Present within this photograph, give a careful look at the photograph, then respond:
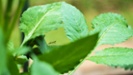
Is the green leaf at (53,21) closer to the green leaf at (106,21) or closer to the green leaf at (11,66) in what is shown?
the green leaf at (106,21)

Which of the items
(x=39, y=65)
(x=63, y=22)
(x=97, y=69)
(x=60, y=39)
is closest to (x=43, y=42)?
(x=63, y=22)

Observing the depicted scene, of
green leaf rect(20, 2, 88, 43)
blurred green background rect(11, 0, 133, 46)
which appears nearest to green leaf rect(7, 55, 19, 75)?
green leaf rect(20, 2, 88, 43)

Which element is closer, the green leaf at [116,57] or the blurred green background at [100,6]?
the green leaf at [116,57]

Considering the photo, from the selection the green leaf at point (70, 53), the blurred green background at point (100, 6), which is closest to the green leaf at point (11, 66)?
the green leaf at point (70, 53)

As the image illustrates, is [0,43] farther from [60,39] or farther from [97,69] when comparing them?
[60,39]

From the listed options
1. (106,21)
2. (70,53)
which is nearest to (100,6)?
(106,21)

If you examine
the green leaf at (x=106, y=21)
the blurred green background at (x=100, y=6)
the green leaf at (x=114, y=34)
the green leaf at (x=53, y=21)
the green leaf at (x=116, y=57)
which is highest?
the green leaf at (x=53, y=21)
